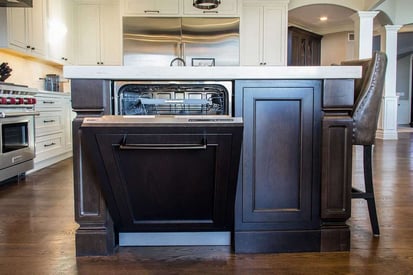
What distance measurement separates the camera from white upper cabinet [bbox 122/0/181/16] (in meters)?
5.18

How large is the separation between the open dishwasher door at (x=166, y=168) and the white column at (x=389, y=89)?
685cm

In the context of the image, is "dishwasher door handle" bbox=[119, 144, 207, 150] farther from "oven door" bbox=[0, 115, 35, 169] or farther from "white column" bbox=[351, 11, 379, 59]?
"white column" bbox=[351, 11, 379, 59]

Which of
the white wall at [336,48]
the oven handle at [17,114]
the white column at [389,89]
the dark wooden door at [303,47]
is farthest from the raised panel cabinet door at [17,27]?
the white wall at [336,48]

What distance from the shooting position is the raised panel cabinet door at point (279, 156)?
1.69 metres

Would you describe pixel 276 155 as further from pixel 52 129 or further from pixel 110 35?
pixel 110 35

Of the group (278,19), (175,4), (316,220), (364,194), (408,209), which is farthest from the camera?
(278,19)

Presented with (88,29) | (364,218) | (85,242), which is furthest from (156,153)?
(88,29)

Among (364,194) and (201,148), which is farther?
(364,194)

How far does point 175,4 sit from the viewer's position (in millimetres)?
5230

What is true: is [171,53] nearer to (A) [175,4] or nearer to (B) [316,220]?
(A) [175,4]

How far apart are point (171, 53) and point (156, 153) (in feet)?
13.1

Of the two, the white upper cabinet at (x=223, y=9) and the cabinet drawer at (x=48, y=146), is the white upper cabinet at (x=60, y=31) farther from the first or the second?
the white upper cabinet at (x=223, y=9)

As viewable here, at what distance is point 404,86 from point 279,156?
1276 cm

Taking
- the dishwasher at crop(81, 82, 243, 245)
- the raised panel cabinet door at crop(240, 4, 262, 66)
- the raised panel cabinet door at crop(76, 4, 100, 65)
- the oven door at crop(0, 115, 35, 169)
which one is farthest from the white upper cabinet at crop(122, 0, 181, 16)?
the dishwasher at crop(81, 82, 243, 245)
